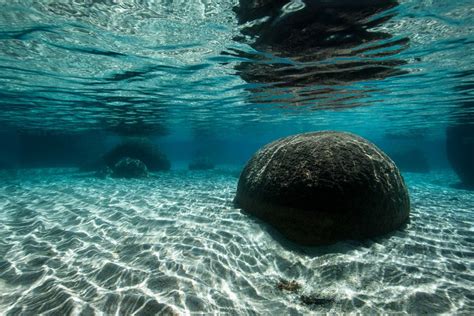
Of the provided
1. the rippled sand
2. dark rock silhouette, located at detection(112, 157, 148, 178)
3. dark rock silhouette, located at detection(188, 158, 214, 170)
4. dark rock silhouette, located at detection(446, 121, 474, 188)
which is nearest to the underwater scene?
the rippled sand

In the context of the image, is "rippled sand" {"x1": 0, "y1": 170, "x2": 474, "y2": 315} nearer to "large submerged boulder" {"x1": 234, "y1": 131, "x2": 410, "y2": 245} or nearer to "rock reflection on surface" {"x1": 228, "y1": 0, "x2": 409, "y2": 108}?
"large submerged boulder" {"x1": 234, "y1": 131, "x2": 410, "y2": 245}

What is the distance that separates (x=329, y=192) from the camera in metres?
6.24

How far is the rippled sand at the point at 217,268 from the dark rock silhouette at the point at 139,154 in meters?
18.4

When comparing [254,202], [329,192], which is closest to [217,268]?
[254,202]

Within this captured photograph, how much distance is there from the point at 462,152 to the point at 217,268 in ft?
89.0

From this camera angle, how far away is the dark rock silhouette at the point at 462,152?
21.1 m

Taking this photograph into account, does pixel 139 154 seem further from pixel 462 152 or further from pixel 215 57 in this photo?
pixel 462 152

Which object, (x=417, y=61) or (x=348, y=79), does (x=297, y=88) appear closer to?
(x=348, y=79)

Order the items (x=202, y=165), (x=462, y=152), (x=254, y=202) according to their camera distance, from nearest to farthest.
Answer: (x=254, y=202) → (x=462, y=152) → (x=202, y=165)

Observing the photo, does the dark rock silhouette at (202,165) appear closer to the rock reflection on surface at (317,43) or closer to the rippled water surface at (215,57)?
the rippled water surface at (215,57)

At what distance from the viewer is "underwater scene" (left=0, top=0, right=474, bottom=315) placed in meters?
4.48

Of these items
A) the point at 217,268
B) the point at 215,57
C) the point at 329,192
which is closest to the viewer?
the point at 217,268

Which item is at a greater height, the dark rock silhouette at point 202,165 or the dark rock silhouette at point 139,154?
the dark rock silhouette at point 139,154

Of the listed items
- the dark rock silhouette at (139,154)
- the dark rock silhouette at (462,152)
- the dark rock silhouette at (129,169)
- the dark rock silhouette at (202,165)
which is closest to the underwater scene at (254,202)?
the dark rock silhouette at (129,169)
